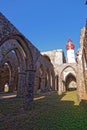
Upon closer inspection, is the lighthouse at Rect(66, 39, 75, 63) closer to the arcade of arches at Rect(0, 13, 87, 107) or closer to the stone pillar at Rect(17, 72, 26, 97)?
the arcade of arches at Rect(0, 13, 87, 107)

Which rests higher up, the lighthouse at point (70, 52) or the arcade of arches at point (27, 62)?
the lighthouse at point (70, 52)

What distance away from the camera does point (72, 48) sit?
37.8 meters

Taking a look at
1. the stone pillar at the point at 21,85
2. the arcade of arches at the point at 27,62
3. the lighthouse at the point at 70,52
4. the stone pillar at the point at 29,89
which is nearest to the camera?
the arcade of arches at the point at 27,62

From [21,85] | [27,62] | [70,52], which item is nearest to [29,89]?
[27,62]

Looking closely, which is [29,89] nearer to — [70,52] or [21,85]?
[21,85]

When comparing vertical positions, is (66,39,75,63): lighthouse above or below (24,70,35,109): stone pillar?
above

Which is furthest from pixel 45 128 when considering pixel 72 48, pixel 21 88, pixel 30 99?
pixel 72 48

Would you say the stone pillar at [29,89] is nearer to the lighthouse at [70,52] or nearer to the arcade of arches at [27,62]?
the arcade of arches at [27,62]

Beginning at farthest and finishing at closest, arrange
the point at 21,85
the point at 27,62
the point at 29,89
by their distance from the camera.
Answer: the point at 21,85, the point at 27,62, the point at 29,89

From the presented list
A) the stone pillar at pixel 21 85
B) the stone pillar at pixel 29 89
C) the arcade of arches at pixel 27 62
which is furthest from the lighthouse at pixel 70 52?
the stone pillar at pixel 29 89

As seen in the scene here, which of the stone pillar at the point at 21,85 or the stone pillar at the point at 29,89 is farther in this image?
the stone pillar at the point at 21,85

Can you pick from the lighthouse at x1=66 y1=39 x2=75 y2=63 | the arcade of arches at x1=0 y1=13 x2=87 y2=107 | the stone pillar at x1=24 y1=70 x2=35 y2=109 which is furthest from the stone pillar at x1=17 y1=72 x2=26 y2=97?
the lighthouse at x1=66 y1=39 x2=75 y2=63

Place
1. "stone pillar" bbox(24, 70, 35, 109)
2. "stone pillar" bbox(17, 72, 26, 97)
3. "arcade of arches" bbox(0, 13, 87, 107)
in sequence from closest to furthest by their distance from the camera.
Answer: "arcade of arches" bbox(0, 13, 87, 107) < "stone pillar" bbox(24, 70, 35, 109) < "stone pillar" bbox(17, 72, 26, 97)

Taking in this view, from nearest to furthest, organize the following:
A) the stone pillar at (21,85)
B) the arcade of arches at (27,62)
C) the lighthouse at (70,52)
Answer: the arcade of arches at (27,62), the stone pillar at (21,85), the lighthouse at (70,52)
